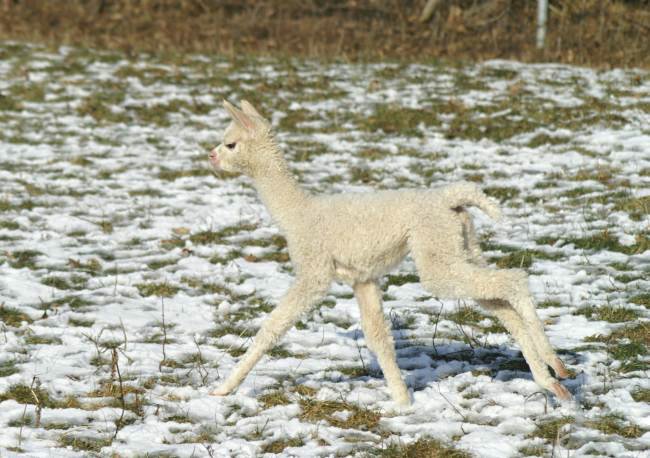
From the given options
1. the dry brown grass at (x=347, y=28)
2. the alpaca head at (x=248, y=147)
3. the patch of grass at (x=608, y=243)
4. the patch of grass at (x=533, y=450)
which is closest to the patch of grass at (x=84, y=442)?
the alpaca head at (x=248, y=147)

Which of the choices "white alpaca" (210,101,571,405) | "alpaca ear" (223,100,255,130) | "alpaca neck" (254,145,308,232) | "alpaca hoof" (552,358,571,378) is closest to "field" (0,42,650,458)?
"alpaca hoof" (552,358,571,378)

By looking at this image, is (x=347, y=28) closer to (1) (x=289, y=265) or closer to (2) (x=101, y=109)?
(2) (x=101, y=109)

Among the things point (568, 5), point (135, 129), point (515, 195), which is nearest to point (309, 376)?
point (515, 195)

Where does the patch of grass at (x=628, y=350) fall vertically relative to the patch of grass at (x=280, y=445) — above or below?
above

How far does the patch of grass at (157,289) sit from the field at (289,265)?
0.07 feet

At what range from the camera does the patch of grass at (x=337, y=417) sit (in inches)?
207

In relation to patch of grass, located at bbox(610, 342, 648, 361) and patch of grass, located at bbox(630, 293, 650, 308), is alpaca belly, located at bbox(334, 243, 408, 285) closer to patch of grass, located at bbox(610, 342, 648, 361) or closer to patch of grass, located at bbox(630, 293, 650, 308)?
patch of grass, located at bbox(610, 342, 648, 361)

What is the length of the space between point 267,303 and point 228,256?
1333 millimetres

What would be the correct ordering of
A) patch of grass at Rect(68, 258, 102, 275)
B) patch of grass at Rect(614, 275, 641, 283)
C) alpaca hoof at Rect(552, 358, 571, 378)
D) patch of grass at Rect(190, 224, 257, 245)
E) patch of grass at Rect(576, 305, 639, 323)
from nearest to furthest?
alpaca hoof at Rect(552, 358, 571, 378) → patch of grass at Rect(576, 305, 639, 323) → patch of grass at Rect(614, 275, 641, 283) → patch of grass at Rect(68, 258, 102, 275) → patch of grass at Rect(190, 224, 257, 245)

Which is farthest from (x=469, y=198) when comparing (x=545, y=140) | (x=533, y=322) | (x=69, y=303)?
(x=545, y=140)

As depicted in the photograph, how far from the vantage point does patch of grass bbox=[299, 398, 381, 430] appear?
5262 mm

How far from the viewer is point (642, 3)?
1858 cm

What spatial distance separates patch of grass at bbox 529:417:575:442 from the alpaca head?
7.33 feet

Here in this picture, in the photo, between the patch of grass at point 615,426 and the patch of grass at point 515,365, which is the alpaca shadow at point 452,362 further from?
the patch of grass at point 615,426
